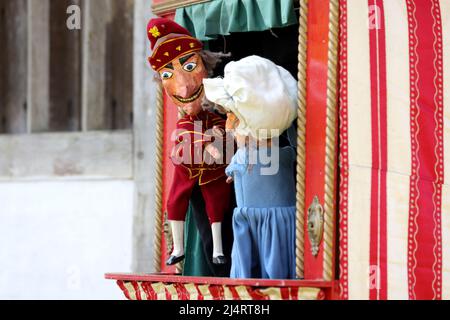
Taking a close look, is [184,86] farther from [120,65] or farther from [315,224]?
[120,65]

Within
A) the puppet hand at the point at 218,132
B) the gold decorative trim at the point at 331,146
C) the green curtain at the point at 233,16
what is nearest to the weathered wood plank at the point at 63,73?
the green curtain at the point at 233,16

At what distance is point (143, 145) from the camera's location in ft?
22.5

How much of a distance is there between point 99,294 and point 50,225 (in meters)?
0.56

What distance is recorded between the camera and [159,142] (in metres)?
5.09

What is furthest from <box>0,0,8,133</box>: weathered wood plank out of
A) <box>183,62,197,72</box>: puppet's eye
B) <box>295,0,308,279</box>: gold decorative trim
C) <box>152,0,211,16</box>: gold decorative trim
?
<box>295,0,308,279</box>: gold decorative trim

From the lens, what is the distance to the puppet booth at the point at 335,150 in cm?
414

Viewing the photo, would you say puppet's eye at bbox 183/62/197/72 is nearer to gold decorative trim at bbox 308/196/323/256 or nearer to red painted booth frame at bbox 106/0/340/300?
red painted booth frame at bbox 106/0/340/300

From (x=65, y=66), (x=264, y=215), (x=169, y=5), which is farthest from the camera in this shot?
(x=65, y=66)

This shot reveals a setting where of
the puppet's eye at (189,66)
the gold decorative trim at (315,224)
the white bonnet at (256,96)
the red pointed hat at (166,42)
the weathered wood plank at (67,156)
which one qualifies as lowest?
the gold decorative trim at (315,224)

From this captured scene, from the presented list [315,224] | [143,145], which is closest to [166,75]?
[315,224]

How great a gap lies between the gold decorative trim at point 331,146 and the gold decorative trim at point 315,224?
3cm

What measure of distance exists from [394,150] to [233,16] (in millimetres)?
897

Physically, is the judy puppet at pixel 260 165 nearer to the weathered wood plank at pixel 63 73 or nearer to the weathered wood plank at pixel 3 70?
the weathered wood plank at pixel 63 73

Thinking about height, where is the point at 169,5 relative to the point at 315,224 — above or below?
above
